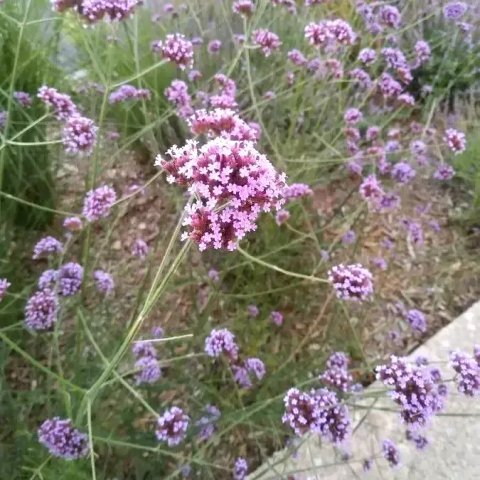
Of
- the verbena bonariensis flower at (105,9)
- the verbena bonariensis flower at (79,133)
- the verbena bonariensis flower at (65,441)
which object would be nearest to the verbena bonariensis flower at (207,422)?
the verbena bonariensis flower at (65,441)

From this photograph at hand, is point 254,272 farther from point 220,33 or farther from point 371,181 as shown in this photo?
point 220,33

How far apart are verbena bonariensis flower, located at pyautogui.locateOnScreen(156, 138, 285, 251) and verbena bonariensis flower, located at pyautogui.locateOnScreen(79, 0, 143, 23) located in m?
0.76

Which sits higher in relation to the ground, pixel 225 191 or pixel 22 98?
pixel 225 191

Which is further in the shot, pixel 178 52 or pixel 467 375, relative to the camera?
pixel 178 52

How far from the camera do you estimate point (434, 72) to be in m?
3.38

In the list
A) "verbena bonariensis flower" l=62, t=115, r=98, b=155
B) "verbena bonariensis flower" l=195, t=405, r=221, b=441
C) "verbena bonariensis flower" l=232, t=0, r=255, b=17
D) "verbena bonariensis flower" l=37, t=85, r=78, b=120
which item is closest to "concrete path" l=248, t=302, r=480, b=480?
"verbena bonariensis flower" l=195, t=405, r=221, b=441

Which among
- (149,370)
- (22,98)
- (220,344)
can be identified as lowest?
(149,370)

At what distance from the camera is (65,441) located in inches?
49.8

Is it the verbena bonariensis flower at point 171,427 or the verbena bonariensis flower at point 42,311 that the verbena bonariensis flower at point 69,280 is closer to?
the verbena bonariensis flower at point 42,311

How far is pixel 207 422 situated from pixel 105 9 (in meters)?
1.04

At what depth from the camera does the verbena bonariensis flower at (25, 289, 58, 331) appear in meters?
1.41

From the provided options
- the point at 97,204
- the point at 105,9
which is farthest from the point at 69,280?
the point at 105,9

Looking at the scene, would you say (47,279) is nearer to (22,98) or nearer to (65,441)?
(65,441)

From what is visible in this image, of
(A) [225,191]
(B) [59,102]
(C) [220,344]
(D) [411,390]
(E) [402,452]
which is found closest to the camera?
(A) [225,191]
